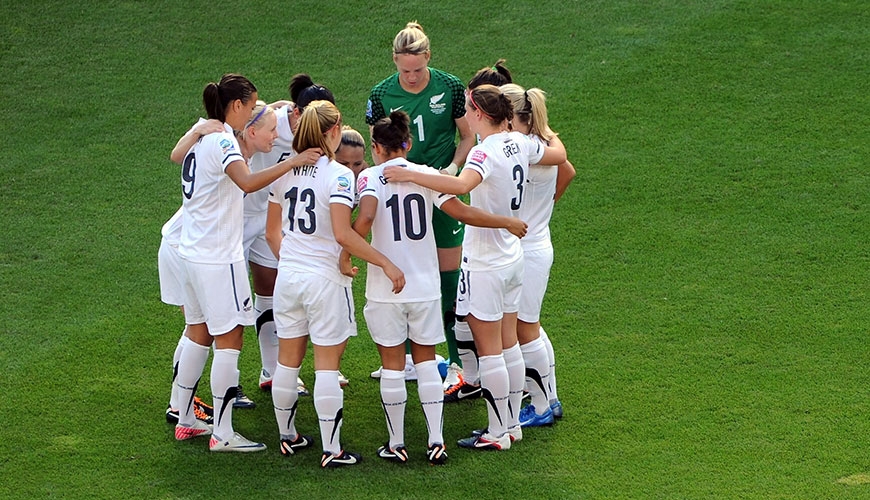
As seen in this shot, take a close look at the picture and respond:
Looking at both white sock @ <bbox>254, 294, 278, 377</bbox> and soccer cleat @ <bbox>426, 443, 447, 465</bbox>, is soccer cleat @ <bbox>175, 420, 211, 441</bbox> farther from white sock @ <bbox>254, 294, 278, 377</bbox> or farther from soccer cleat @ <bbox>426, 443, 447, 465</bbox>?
soccer cleat @ <bbox>426, 443, 447, 465</bbox>

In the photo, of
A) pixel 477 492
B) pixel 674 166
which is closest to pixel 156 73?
pixel 674 166

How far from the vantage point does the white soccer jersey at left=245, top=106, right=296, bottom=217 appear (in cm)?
593

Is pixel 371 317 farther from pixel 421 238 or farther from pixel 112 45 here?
pixel 112 45

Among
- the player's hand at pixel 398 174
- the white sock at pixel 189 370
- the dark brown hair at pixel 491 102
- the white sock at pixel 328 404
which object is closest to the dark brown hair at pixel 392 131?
the player's hand at pixel 398 174

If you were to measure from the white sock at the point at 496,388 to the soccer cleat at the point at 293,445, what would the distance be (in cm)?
95

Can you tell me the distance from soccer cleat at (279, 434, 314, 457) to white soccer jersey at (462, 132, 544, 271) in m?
1.23

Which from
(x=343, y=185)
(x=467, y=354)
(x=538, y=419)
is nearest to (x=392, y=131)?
(x=343, y=185)

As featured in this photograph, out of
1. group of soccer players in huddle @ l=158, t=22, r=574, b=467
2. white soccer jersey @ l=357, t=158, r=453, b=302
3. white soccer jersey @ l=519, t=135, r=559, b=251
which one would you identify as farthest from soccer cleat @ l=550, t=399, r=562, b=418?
white soccer jersey @ l=357, t=158, r=453, b=302

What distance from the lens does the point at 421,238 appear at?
5.12 m

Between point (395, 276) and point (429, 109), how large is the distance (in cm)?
142

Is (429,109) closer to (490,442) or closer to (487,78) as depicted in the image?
(487,78)

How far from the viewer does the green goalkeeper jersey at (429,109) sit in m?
6.08

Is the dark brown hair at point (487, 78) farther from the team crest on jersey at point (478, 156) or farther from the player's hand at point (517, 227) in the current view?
the player's hand at point (517, 227)

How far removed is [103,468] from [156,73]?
573cm
